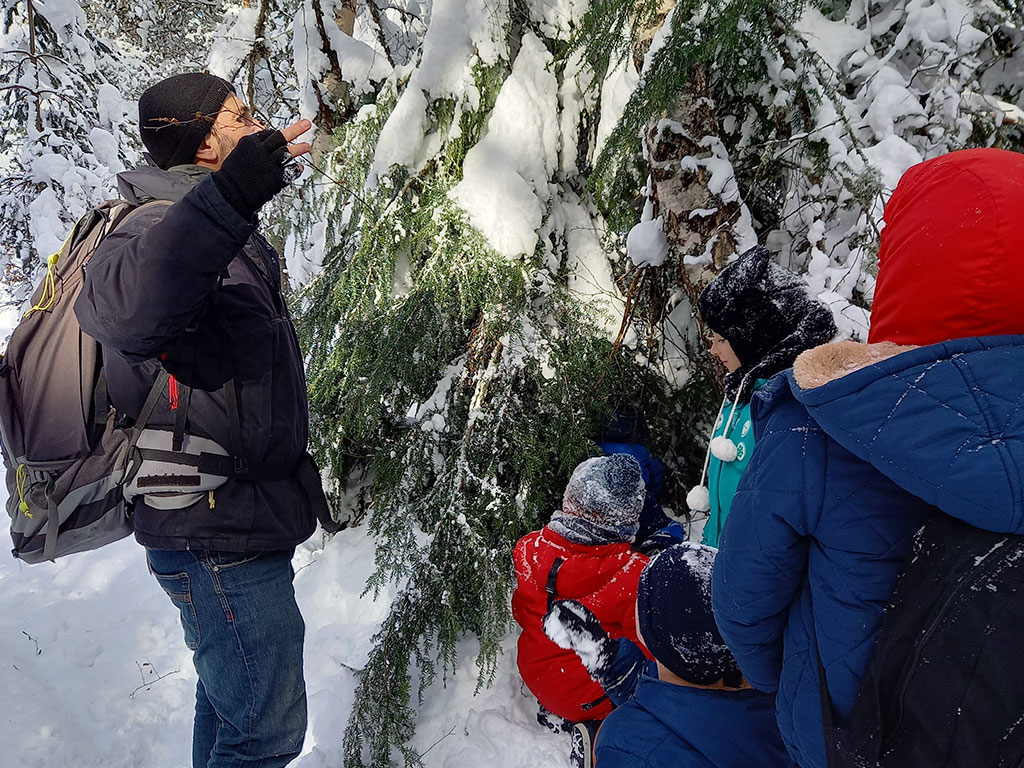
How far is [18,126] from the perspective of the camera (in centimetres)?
645

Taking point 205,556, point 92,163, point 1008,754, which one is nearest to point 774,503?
point 1008,754

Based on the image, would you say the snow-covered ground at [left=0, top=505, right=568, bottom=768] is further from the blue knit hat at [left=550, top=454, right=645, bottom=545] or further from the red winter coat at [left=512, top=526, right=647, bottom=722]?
the blue knit hat at [left=550, top=454, right=645, bottom=545]

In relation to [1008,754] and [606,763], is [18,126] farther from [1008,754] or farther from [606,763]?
[1008,754]

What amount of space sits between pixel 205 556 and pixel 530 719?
1.77 meters

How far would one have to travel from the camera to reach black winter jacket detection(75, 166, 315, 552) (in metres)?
1.14

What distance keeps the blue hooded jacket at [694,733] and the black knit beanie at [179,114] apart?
1.96 meters

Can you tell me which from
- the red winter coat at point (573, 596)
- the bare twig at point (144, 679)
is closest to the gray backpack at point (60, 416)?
the red winter coat at point (573, 596)

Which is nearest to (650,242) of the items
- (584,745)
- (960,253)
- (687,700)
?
(960,253)

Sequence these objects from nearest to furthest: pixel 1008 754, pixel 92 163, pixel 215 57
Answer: pixel 1008 754
pixel 215 57
pixel 92 163

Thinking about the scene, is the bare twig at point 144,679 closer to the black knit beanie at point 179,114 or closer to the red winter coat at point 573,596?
the red winter coat at point 573,596

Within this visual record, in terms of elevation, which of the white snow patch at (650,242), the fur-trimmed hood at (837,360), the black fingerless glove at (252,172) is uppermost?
the white snow patch at (650,242)

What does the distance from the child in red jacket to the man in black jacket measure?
1.05 metres

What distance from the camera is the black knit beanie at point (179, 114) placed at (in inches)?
60.9

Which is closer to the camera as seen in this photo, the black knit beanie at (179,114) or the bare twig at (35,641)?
the black knit beanie at (179,114)
